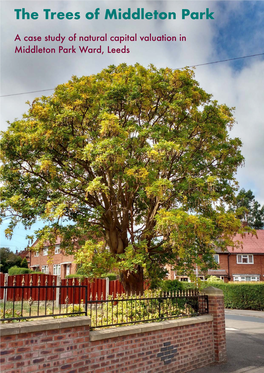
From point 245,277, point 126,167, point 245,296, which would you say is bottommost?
point 245,296

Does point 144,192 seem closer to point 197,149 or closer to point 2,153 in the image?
point 197,149

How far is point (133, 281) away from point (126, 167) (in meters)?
3.78

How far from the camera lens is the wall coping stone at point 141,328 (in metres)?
6.50

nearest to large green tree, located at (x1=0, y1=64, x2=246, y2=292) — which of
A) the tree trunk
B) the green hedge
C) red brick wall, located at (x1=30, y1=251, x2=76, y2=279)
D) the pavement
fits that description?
the tree trunk

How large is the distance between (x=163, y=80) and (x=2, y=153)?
18.6 ft

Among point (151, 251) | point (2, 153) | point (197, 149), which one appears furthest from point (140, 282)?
point (2, 153)

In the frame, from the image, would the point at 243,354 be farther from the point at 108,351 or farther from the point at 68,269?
the point at 68,269

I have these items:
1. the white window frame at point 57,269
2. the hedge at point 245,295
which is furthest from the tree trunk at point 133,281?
the white window frame at point 57,269

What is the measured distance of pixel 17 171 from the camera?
1077 cm

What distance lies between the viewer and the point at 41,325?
5457mm

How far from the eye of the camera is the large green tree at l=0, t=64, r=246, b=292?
9.80 metres

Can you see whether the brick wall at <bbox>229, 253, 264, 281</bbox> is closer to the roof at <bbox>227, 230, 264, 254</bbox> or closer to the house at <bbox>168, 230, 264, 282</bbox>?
the house at <bbox>168, 230, 264, 282</bbox>

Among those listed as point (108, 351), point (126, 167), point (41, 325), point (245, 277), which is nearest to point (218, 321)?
point (108, 351)

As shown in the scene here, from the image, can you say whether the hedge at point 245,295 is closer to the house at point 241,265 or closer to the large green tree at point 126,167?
the house at point 241,265
